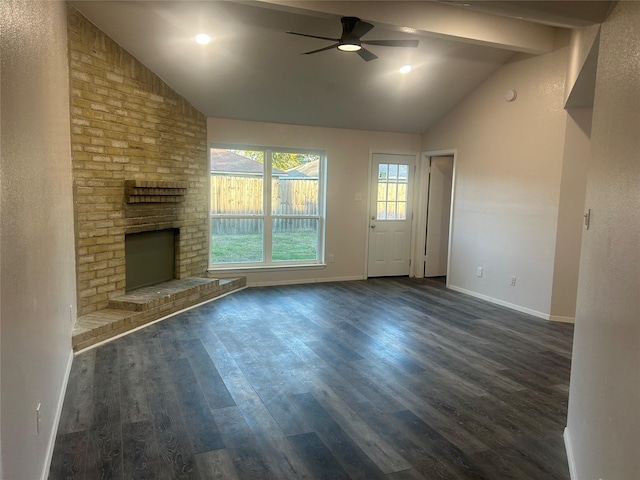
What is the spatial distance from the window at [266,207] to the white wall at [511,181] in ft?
6.81

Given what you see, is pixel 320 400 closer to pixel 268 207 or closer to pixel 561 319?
pixel 561 319

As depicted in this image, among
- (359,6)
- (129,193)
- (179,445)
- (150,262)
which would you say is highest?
(359,6)

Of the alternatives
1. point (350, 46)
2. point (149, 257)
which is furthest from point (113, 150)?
point (350, 46)

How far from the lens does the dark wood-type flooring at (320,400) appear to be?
2162mm

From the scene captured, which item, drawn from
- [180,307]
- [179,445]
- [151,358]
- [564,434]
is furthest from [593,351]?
[180,307]

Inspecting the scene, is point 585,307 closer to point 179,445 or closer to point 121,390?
point 179,445

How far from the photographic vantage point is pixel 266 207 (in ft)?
20.8

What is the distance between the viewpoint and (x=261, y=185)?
20.7 ft

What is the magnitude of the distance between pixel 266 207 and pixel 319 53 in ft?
7.84

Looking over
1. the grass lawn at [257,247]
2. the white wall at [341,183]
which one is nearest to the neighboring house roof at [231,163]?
the white wall at [341,183]

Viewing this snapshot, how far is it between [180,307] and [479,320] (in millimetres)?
3270

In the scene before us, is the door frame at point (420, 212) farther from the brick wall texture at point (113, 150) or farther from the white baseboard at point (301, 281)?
the brick wall texture at point (113, 150)

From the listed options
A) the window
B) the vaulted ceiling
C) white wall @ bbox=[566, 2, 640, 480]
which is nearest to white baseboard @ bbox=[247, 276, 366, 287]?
the window

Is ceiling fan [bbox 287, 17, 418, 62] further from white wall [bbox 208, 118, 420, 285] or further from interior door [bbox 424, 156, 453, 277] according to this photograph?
interior door [bbox 424, 156, 453, 277]
